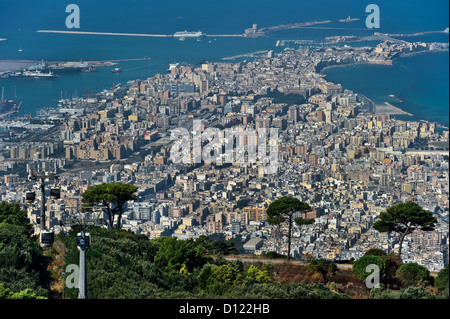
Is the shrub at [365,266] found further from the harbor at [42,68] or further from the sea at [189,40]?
the harbor at [42,68]

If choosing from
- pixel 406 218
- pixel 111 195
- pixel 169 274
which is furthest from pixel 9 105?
pixel 169 274

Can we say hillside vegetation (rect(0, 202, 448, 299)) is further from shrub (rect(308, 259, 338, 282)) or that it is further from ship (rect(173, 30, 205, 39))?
ship (rect(173, 30, 205, 39))

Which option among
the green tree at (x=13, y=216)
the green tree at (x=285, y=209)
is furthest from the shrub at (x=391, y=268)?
the green tree at (x=13, y=216)

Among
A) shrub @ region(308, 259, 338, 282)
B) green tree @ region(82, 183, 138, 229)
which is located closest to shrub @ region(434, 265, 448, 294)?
shrub @ region(308, 259, 338, 282)

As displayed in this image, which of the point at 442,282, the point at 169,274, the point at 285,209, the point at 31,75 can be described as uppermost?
Result: the point at 31,75

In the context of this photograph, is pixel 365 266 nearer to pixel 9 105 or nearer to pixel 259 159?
pixel 259 159
